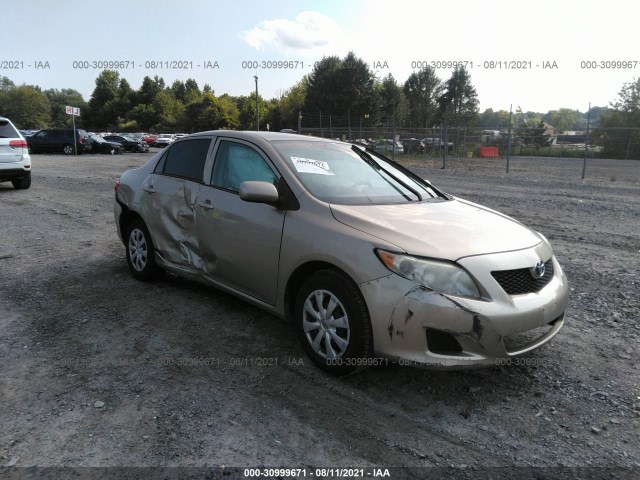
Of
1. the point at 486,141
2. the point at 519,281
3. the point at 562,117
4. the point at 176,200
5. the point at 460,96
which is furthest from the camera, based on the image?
the point at 562,117

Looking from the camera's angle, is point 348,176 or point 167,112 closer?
point 348,176

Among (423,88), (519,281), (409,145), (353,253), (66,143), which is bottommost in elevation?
(519,281)

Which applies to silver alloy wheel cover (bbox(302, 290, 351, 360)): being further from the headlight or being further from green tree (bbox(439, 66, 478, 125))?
green tree (bbox(439, 66, 478, 125))

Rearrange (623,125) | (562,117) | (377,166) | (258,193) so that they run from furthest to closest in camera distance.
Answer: (562,117)
(623,125)
(377,166)
(258,193)

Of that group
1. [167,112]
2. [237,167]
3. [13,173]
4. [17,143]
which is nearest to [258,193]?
[237,167]

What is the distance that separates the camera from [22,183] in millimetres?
12977

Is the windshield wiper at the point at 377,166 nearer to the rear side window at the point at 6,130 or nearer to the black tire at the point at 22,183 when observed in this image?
the rear side window at the point at 6,130

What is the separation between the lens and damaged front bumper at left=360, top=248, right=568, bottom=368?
9.07 feet

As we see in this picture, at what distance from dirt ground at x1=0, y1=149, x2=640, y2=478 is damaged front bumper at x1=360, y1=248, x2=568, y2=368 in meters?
0.38

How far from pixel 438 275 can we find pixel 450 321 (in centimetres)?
27

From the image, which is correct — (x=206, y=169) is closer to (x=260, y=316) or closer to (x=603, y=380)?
(x=260, y=316)

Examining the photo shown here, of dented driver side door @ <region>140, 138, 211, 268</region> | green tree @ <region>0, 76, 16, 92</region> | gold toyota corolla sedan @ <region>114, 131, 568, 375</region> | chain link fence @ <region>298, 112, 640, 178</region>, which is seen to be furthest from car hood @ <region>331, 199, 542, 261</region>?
green tree @ <region>0, 76, 16, 92</region>

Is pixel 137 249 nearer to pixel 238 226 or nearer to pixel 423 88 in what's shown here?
pixel 238 226

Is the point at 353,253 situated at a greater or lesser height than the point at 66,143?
lesser
